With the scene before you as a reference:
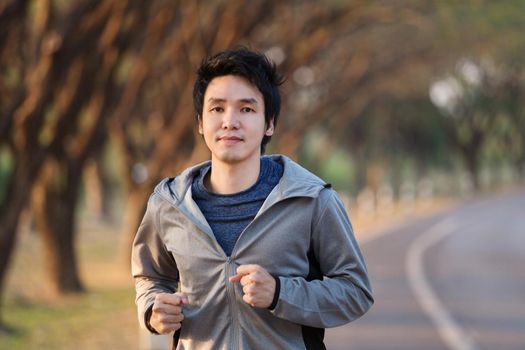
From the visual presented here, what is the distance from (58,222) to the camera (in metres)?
18.9

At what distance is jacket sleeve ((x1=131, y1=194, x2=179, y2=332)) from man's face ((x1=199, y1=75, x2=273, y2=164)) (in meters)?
0.26

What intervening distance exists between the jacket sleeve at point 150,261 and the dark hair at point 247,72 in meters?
0.37

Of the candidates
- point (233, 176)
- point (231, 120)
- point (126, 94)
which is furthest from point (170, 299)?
point (126, 94)

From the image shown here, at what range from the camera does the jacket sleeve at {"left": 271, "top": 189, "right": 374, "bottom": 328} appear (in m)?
3.64

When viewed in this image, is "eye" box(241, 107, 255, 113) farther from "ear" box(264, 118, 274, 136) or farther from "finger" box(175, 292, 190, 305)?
"finger" box(175, 292, 190, 305)

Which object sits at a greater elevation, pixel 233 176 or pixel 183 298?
pixel 233 176

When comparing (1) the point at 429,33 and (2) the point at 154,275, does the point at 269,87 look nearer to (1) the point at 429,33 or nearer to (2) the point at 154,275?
(2) the point at 154,275

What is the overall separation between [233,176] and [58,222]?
15.5 meters

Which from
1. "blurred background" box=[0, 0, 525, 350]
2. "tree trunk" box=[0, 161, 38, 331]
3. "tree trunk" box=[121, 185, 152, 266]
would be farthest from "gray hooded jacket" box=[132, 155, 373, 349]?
"tree trunk" box=[121, 185, 152, 266]

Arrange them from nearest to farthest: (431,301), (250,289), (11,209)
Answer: (250,289)
(11,209)
(431,301)

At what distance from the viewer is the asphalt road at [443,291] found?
13.3 metres

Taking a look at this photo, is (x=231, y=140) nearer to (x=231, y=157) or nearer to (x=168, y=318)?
(x=231, y=157)

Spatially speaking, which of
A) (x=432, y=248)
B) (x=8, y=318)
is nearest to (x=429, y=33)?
(x=432, y=248)

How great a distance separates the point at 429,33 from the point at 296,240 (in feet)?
76.9
